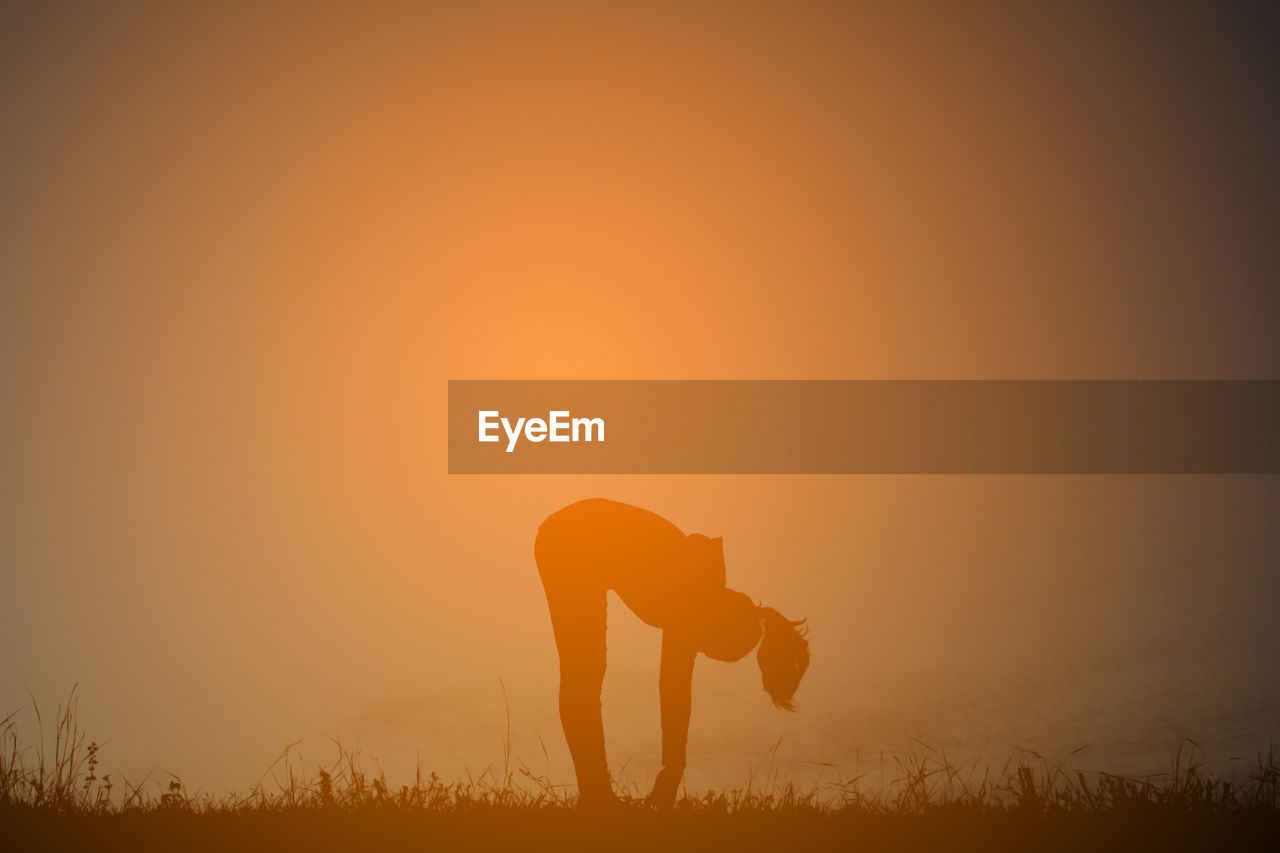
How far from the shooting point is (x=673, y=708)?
15.3 feet

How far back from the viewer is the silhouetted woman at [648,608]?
4711 mm

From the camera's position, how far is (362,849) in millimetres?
4129

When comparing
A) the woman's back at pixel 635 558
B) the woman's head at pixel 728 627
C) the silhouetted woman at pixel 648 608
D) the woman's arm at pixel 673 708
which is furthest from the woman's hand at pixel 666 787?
the woman's back at pixel 635 558

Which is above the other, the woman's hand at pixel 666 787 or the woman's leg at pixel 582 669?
the woman's leg at pixel 582 669

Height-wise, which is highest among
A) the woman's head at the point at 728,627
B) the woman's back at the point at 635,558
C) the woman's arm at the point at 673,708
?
the woman's back at the point at 635,558

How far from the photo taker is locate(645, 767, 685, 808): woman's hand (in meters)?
4.48

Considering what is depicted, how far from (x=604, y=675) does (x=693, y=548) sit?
75 centimetres

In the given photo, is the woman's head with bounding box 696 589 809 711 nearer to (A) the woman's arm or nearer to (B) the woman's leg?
(A) the woman's arm

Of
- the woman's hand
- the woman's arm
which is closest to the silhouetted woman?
the woman's arm

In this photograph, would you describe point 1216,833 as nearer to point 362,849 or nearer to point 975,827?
point 975,827

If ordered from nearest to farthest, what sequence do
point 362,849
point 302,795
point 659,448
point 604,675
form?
1. point 362,849
2. point 302,795
3. point 604,675
4. point 659,448

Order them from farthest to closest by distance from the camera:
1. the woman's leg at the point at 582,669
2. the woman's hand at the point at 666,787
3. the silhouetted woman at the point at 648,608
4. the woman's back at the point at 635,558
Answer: the woman's back at the point at 635,558 → the silhouetted woman at the point at 648,608 → the woman's leg at the point at 582,669 → the woman's hand at the point at 666,787

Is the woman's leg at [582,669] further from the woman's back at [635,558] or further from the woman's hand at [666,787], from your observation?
the woman's hand at [666,787]

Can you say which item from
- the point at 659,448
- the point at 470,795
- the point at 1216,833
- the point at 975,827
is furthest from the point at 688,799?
the point at 1216,833
